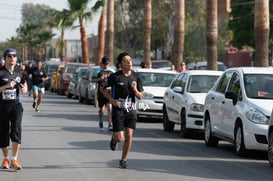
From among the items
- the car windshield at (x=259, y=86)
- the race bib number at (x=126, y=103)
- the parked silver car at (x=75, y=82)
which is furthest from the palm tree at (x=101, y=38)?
the race bib number at (x=126, y=103)

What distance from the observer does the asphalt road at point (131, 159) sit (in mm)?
12180

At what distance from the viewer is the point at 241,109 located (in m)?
15.0

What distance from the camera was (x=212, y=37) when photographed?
31516 millimetres

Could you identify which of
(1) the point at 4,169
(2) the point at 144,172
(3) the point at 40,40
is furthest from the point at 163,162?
(3) the point at 40,40

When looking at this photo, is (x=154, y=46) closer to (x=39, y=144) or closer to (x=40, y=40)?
(x=40, y=40)

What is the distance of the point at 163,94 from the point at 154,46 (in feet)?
240

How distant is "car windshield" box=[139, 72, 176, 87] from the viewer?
82.2 feet

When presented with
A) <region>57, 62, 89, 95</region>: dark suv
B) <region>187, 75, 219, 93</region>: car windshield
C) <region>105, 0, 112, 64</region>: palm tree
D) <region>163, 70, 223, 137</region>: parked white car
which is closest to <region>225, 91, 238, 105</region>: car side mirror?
<region>163, 70, 223, 137</region>: parked white car

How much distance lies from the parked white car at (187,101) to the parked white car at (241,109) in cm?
124

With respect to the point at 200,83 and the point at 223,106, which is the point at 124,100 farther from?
the point at 200,83

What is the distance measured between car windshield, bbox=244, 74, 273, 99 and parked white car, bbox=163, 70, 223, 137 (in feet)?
10.0

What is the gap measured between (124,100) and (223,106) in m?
3.79

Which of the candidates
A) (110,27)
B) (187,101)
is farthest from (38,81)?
(110,27)

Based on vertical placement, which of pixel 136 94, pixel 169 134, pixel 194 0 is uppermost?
pixel 194 0
